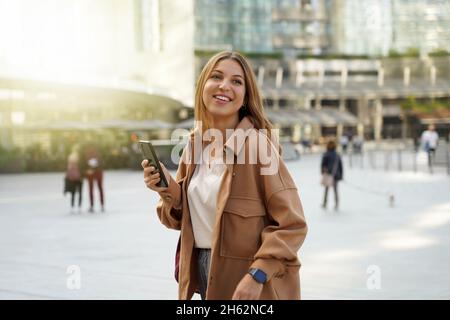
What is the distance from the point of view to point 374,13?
297 ft

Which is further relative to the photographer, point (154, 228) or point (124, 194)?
point (124, 194)

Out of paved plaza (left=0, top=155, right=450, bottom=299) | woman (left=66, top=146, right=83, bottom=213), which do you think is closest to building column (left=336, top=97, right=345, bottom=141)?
paved plaza (left=0, top=155, right=450, bottom=299)

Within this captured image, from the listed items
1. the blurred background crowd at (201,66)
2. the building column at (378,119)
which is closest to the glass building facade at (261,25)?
the blurred background crowd at (201,66)

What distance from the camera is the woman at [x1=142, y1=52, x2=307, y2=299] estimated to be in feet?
9.32

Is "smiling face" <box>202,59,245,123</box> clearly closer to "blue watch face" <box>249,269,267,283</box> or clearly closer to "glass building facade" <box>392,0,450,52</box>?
"blue watch face" <box>249,269,267,283</box>

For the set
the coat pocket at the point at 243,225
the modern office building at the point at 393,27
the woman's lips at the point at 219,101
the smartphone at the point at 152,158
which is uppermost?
the modern office building at the point at 393,27

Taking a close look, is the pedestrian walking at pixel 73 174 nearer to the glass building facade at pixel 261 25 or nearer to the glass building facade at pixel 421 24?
the glass building facade at pixel 261 25

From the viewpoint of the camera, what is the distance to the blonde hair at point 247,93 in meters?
3.05

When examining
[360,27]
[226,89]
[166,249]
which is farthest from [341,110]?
[226,89]

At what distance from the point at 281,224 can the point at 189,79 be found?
59.8 m

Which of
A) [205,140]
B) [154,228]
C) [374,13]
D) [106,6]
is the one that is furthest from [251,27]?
[205,140]

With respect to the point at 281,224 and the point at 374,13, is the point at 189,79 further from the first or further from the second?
the point at 281,224

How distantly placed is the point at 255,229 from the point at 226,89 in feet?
1.93
